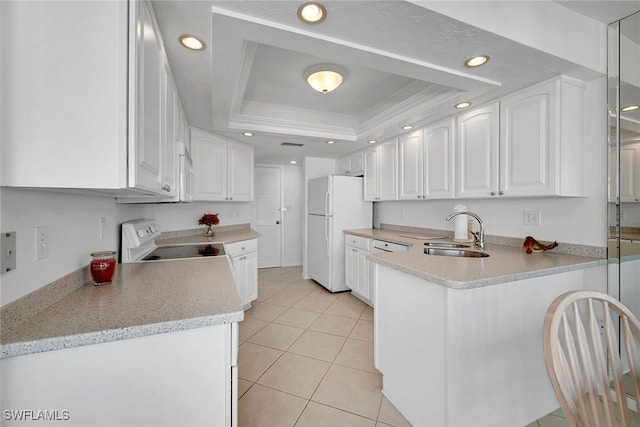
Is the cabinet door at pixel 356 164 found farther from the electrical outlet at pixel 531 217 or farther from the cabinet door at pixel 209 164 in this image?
the electrical outlet at pixel 531 217

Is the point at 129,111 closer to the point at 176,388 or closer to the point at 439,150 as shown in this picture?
the point at 176,388

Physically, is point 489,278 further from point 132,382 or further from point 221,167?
point 221,167

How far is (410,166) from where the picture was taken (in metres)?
2.93

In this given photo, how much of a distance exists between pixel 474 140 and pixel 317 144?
195 centimetres

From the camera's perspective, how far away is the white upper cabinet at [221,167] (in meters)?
3.00

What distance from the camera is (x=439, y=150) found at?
2.57 m

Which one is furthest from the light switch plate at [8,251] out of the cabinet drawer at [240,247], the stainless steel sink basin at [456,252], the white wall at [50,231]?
the stainless steel sink basin at [456,252]

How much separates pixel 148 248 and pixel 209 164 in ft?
4.32

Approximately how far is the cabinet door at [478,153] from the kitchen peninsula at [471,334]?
0.72m

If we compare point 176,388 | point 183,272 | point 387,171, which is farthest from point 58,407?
point 387,171

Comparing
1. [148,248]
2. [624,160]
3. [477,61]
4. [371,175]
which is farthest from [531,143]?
[148,248]

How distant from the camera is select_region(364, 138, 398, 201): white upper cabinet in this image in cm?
318

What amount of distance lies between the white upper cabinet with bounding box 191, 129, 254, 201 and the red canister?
177cm

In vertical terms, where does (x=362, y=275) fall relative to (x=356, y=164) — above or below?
below
